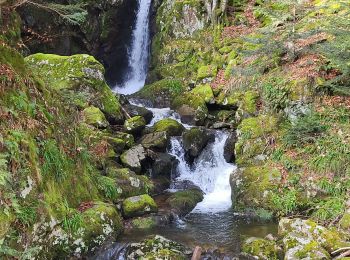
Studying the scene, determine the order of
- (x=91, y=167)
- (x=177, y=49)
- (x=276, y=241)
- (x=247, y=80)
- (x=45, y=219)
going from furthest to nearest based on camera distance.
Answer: (x=177, y=49) < (x=247, y=80) < (x=91, y=167) < (x=276, y=241) < (x=45, y=219)

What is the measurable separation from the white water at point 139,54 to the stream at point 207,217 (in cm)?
401

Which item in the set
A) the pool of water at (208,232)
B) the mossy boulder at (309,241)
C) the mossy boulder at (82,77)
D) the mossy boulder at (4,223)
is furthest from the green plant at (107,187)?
the mossy boulder at (309,241)

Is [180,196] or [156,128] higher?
[156,128]

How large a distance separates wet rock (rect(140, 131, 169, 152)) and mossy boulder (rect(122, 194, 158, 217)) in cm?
272

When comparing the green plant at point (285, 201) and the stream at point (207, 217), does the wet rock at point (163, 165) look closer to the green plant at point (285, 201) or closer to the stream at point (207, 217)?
the stream at point (207, 217)

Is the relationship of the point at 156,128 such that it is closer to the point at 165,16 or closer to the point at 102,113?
the point at 102,113

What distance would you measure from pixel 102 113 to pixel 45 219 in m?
5.93

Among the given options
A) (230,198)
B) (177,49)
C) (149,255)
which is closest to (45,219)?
(149,255)

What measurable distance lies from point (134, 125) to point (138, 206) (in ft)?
13.1

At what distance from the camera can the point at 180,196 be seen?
928cm

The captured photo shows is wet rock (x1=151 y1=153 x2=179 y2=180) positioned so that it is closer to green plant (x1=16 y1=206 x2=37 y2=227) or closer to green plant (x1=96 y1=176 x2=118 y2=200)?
green plant (x1=96 y1=176 x2=118 y2=200)

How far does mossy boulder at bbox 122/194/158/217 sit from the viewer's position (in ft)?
26.0

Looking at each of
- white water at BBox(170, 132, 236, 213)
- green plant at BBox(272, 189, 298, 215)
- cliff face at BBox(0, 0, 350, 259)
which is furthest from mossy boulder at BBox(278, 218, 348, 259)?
white water at BBox(170, 132, 236, 213)

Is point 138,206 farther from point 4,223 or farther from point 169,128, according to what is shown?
point 169,128
